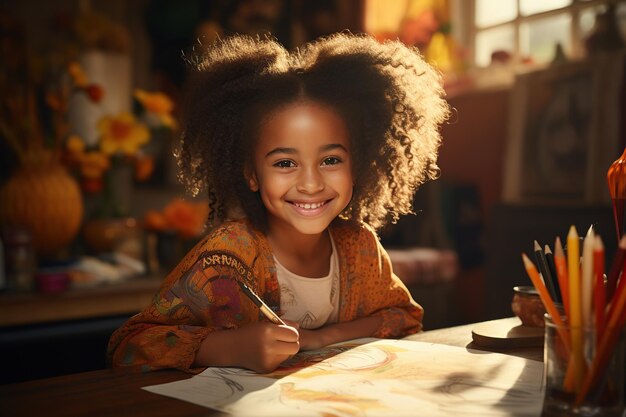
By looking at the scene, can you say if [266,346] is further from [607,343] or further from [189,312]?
[607,343]

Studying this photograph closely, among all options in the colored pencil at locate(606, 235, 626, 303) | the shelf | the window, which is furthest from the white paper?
the window

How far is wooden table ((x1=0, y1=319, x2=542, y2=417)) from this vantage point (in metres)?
0.64

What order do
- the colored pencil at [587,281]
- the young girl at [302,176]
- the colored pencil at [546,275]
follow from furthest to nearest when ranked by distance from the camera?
1. the young girl at [302,176]
2. the colored pencil at [546,275]
3. the colored pencil at [587,281]

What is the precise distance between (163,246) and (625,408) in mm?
1667

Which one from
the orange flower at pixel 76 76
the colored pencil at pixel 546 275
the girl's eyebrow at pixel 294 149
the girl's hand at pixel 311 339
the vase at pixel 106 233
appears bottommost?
the girl's hand at pixel 311 339

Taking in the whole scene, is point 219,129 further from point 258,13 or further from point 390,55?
point 258,13

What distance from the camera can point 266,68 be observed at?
3.51 ft

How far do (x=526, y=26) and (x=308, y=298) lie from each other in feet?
8.53

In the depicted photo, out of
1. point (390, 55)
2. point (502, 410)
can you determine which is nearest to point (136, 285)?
point (390, 55)

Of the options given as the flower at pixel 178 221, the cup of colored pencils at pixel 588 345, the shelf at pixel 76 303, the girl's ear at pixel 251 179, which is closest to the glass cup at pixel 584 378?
the cup of colored pencils at pixel 588 345

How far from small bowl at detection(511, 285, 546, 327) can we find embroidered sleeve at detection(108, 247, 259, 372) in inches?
14.7

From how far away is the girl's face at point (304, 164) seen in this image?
40.4 inches

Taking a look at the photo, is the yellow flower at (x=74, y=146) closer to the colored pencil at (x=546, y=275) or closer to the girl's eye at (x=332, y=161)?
the girl's eye at (x=332, y=161)

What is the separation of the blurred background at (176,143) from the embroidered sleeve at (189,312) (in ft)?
1.48
